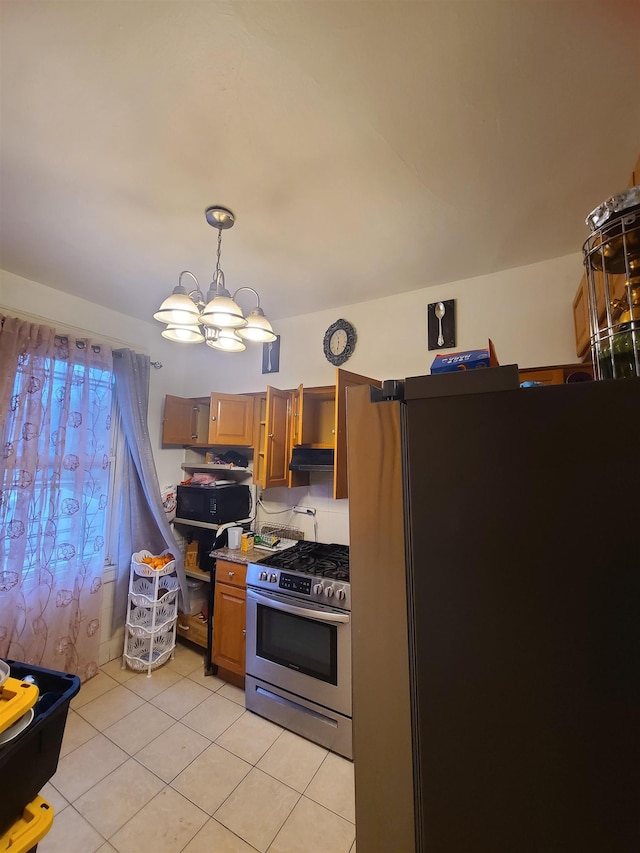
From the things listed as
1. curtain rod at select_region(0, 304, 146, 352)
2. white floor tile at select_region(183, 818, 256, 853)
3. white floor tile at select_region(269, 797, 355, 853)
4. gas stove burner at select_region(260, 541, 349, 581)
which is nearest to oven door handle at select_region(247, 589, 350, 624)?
gas stove burner at select_region(260, 541, 349, 581)

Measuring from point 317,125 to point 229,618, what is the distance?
8.58ft

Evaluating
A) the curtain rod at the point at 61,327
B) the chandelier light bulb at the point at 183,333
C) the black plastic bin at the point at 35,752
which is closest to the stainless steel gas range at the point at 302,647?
the black plastic bin at the point at 35,752

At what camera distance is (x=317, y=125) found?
1084mm

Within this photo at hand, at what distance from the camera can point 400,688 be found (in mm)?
483

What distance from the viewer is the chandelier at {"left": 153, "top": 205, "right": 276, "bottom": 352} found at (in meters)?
1.35

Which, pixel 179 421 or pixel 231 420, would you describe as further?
pixel 179 421

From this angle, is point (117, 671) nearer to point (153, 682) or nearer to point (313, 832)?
point (153, 682)

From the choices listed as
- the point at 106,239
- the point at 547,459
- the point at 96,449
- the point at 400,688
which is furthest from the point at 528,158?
the point at 96,449

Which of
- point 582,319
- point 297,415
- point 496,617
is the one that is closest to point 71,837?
point 496,617

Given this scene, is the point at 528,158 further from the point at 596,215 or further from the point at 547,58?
the point at 596,215

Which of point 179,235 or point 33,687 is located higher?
point 179,235

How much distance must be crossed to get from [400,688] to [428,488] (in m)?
0.30

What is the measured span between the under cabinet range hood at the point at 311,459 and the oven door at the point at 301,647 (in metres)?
0.78

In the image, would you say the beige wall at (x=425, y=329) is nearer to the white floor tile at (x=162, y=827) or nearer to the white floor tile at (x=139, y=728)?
the white floor tile at (x=139, y=728)
